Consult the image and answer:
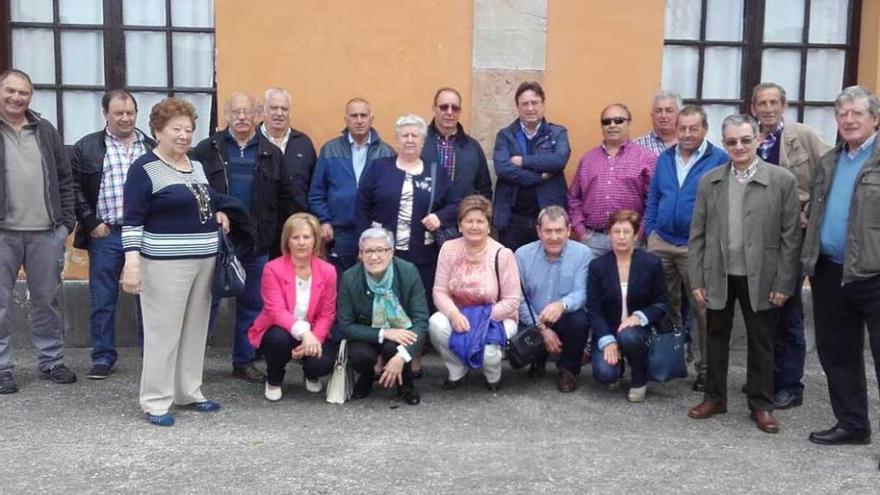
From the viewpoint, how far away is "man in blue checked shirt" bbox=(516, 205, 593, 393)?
5.93 meters

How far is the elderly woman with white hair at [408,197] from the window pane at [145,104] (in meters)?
2.27

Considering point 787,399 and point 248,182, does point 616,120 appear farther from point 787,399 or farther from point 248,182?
point 248,182

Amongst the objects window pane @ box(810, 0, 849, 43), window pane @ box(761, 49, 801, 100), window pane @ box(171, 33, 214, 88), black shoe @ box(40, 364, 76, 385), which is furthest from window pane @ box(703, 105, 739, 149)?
black shoe @ box(40, 364, 76, 385)

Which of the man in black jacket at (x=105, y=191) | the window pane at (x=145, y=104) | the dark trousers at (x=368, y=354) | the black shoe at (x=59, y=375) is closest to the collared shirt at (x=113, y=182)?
the man in black jacket at (x=105, y=191)

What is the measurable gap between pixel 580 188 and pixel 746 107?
210 centimetres

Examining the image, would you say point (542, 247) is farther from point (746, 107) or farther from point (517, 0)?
point (746, 107)

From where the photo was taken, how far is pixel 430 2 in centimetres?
709

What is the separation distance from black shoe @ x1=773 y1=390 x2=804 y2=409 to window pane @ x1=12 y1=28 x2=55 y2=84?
5.88 m

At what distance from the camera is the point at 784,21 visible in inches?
302

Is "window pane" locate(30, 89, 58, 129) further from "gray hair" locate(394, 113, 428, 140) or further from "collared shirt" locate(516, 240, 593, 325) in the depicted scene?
"collared shirt" locate(516, 240, 593, 325)

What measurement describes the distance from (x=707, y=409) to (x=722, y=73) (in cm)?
339

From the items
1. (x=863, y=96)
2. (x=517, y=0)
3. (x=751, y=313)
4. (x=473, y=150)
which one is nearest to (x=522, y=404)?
(x=751, y=313)

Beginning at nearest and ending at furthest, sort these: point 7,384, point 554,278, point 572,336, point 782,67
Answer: point 7,384
point 572,336
point 554,278
point 782,67

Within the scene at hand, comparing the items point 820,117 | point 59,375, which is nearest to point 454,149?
point 59,375
